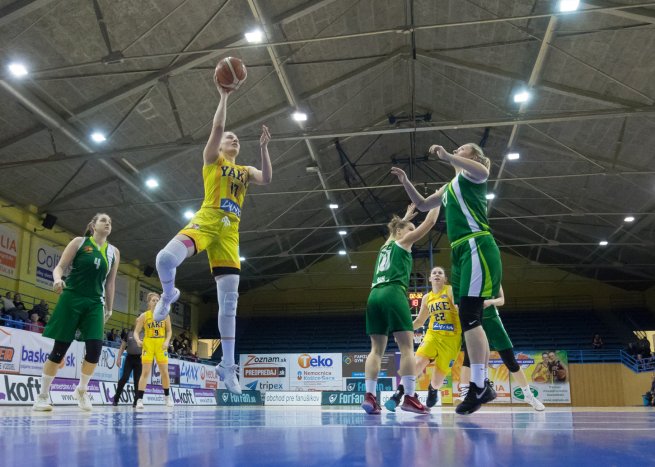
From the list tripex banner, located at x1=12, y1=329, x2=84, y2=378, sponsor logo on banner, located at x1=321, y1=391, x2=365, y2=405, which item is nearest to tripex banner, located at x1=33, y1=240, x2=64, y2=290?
tripex banner, located at x1=12, y1=329, x2=84, y2=378

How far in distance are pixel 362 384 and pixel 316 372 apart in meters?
3.07

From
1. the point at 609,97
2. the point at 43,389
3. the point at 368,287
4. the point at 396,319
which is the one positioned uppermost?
the point at 609,97

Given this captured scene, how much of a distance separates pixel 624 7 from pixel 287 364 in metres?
19.3

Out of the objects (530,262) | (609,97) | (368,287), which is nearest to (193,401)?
(609,97)

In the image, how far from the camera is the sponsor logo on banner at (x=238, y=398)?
21109mm

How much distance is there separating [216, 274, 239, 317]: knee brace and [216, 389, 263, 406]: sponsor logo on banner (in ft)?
57.5

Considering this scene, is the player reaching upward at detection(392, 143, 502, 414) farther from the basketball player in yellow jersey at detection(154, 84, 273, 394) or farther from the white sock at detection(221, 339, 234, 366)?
the white sock at detection(221, 339, 234, 366)

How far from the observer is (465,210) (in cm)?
434

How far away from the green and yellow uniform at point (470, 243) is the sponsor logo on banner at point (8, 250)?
17.0 meters

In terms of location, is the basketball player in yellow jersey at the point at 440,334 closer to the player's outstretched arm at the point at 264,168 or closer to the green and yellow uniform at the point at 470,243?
the green and yellow uniform at the point at 470,243

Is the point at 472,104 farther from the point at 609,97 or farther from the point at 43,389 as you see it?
the point at 43,389

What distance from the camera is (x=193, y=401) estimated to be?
18.4 metres

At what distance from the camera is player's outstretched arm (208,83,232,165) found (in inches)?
167

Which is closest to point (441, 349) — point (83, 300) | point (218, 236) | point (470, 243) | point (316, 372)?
point (470, 243)
